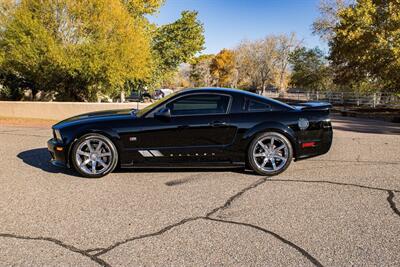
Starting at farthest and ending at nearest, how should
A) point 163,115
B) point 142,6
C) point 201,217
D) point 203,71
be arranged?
point 203,71 < point 142,6 < point 163,115 < point 201,217

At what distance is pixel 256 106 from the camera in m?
5.65

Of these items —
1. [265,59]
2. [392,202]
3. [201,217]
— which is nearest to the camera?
[201,217]

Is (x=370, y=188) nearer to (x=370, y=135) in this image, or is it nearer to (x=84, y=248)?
(x=84, y=248)

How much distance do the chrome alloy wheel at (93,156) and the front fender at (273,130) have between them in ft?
7.21

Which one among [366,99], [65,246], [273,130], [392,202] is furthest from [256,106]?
[366,99]

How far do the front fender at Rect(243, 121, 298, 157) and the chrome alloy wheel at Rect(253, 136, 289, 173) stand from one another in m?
0.13

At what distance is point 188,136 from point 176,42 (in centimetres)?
2182

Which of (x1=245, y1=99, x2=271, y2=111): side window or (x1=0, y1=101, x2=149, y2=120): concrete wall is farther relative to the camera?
(x1=0, y1=101, x2=149, y2=120): concrete wall

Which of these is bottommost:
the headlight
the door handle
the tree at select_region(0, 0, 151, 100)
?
the headlight

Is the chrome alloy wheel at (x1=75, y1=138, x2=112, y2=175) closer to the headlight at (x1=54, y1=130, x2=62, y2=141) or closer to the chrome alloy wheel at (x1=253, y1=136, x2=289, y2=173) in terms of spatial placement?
the headlight at (x1=54, y1=130, x2=62, y2=141)

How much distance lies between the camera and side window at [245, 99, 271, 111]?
5.61 meters

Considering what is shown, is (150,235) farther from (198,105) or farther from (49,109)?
(49,109)

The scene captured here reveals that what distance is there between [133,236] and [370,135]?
9.05 metres

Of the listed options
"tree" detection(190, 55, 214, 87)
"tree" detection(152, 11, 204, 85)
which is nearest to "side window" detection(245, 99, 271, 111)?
"tree" detection(152, 11, 204, 85)
